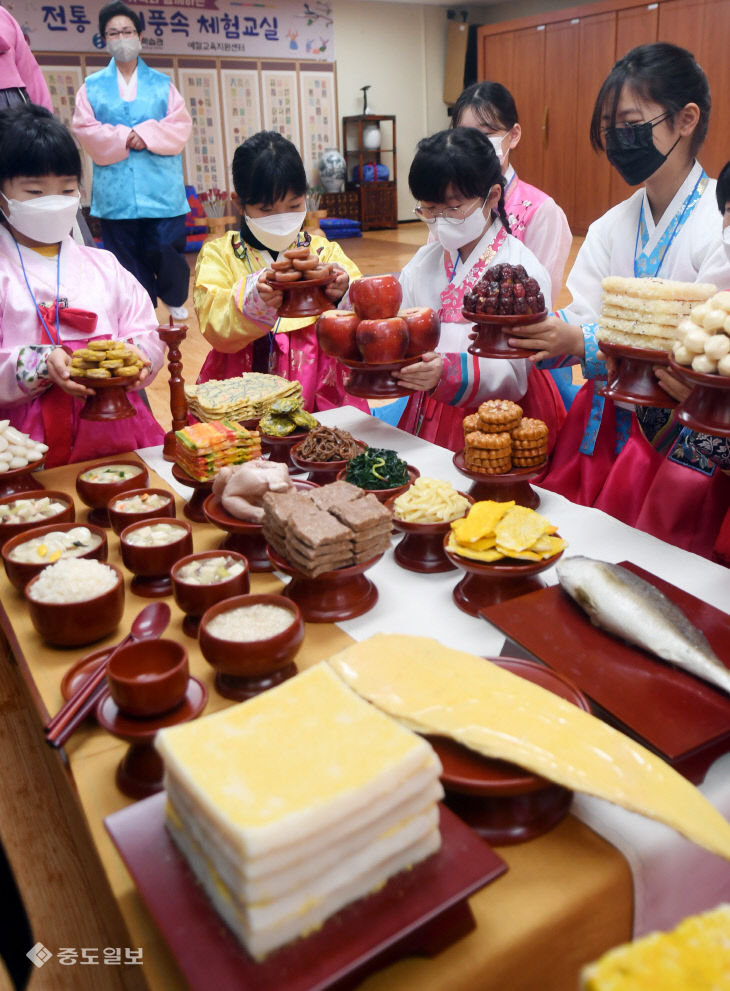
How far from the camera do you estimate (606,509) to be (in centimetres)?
194

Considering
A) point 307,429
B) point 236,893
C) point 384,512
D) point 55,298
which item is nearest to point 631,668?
point 384,512

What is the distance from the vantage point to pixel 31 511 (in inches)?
61.6

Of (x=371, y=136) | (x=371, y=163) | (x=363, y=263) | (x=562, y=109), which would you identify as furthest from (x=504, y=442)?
(x=371, y=163)

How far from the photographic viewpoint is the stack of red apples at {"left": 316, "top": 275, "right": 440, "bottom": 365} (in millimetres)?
1843

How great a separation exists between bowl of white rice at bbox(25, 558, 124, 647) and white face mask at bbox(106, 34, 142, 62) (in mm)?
4833

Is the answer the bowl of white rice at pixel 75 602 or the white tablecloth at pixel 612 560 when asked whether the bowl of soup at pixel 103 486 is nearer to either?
the white tablecloth at pixel 612 560

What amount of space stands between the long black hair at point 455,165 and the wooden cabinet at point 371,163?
10.3m

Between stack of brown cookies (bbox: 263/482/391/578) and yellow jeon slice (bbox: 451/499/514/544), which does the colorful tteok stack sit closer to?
stack of brown cookies (bbox: 263/482/391/578)

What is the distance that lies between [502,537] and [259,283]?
1.24 meters

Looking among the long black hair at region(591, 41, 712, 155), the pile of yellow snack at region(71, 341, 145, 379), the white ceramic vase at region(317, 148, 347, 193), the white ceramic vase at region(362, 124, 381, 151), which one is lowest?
the pile of yellow snack at region(71, 341, 145, 379)

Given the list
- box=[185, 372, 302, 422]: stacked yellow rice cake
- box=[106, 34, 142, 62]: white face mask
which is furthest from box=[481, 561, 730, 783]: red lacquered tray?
box=[106, 34, 142, 62]: white face mask

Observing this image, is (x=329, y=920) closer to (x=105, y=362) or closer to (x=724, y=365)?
(x=724, y=365)

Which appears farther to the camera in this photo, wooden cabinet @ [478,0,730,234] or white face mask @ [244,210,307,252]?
wooden cabinet @ [478,0,730,234]

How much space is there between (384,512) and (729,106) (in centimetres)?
924
